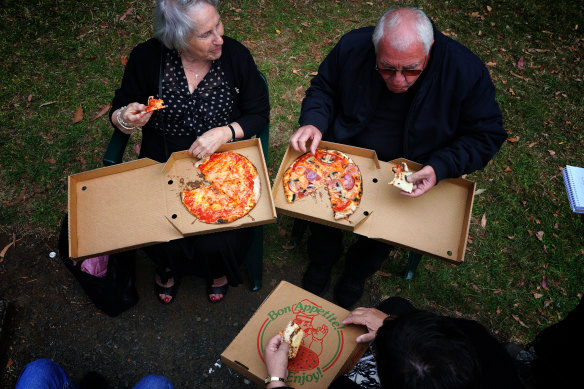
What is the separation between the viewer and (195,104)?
2.68m

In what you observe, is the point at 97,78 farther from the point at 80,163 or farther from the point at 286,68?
the point at 286,68

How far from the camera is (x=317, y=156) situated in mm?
2584

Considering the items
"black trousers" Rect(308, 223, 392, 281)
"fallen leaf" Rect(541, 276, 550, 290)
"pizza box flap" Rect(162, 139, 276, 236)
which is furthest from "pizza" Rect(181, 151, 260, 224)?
"fallen leaf" Rect(541, 276, 550, 290)

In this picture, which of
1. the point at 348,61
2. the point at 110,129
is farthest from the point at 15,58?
the point at 348,61

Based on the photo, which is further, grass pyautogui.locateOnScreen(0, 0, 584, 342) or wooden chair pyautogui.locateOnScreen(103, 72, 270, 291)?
grass pyautogui.locateOnScreen(0, 0, 584, 342)

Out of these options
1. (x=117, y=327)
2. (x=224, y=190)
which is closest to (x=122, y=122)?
(x=224, y=190)

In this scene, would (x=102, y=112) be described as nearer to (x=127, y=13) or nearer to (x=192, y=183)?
(x=127, y=13)

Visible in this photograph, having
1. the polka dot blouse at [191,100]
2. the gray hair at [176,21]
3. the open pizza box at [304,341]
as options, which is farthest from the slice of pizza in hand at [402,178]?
the gray hair at [176,21]

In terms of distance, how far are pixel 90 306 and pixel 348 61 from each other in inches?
122

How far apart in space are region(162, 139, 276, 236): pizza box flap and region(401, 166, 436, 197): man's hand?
35.8 inches

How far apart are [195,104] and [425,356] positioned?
2.25m

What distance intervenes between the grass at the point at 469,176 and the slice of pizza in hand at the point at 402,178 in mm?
1545

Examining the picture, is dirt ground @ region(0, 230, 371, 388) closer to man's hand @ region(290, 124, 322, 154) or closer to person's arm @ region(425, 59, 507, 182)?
man's hand @ region(290, 124, 322, 154)

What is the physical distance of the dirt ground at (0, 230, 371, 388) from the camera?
9.64ft
